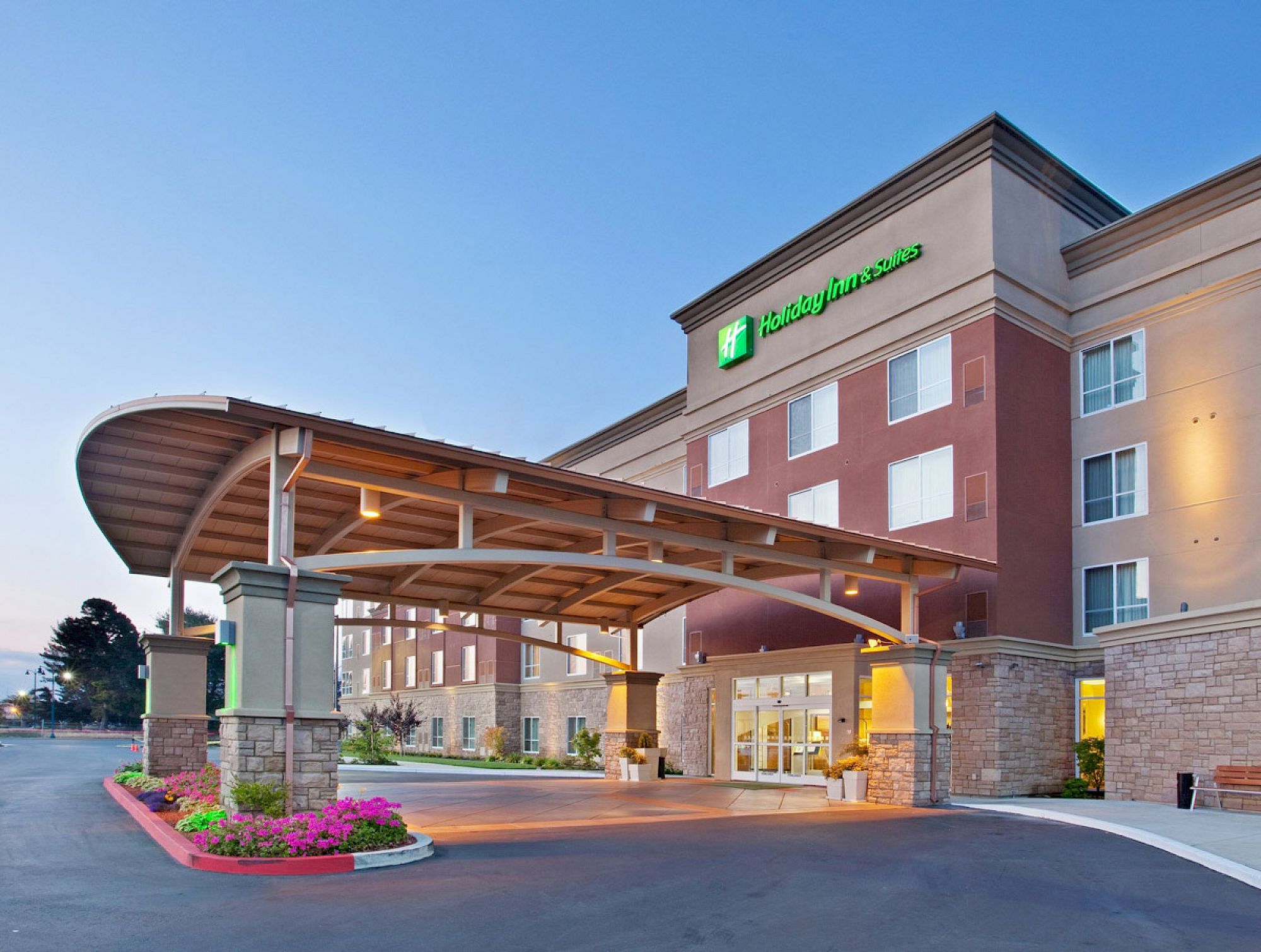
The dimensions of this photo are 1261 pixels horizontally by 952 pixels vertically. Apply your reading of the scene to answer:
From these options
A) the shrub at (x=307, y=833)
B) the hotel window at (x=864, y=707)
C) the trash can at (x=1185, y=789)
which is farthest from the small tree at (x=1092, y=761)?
the shrub at (x=307, y=833)

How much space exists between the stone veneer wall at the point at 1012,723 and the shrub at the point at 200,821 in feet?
50.1

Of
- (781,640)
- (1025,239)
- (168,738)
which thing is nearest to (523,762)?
(781,640)

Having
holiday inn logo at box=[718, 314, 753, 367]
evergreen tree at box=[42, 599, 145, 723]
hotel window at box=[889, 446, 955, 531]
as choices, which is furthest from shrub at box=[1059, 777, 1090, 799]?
evergreen tree at box=[42, 599, 145, 723]

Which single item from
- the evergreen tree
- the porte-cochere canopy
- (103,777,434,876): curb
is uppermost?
the porte-cochere canopy

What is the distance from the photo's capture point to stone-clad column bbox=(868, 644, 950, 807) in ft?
65.7

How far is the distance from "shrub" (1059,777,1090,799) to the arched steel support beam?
18.4 ft

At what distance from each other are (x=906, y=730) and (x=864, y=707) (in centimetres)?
462

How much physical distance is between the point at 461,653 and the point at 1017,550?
31204 mm

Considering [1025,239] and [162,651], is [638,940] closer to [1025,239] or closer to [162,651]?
[162,651]

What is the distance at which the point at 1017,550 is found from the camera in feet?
75.2

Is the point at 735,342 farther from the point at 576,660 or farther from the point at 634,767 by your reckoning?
the point at 576,660

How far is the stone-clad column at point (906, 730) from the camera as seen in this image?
20.0 metres

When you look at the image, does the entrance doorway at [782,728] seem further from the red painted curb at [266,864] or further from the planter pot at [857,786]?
the red painted curb at [266,864]

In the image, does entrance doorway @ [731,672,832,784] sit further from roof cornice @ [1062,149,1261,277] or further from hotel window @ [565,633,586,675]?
hotel window @ [565,633,586,675]
